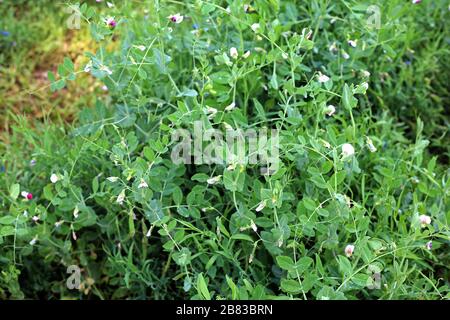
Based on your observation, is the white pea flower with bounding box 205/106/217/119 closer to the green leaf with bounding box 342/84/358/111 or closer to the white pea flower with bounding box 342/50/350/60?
the green leaf with bounding box 342/84/358/111

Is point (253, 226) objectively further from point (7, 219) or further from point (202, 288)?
point (7, 219)

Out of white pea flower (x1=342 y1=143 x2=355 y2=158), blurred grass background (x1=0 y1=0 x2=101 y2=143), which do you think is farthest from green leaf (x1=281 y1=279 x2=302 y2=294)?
blurred grass background (x1=0 y1=0 x2=101 y2=143)

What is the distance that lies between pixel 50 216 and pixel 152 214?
420 mm

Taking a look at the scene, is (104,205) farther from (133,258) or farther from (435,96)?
(435,96)

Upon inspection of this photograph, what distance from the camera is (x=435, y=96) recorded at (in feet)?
8.77

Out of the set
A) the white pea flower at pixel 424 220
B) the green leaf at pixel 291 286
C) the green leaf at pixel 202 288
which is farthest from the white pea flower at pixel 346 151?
the green leaf at pixel 202 288

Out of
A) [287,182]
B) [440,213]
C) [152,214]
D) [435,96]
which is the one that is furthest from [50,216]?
[435,96]

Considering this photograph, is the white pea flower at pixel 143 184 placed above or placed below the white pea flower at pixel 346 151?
below

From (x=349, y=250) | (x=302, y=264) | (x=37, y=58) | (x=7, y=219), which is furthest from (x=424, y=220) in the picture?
(x=37, y=58)

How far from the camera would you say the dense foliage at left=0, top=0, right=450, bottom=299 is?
5.90 feet

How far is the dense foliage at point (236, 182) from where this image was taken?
70.9 inches

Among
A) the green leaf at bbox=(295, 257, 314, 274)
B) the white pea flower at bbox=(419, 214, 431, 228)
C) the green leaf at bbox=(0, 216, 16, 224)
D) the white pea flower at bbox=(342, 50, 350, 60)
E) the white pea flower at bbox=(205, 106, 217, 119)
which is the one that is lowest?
the green leaf at bbox=(295, 257, 314, 274)

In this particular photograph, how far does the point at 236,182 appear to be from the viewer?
1.79 meters

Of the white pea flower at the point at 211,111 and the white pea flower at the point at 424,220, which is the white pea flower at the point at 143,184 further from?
the white pea flower at the point at 424,220
